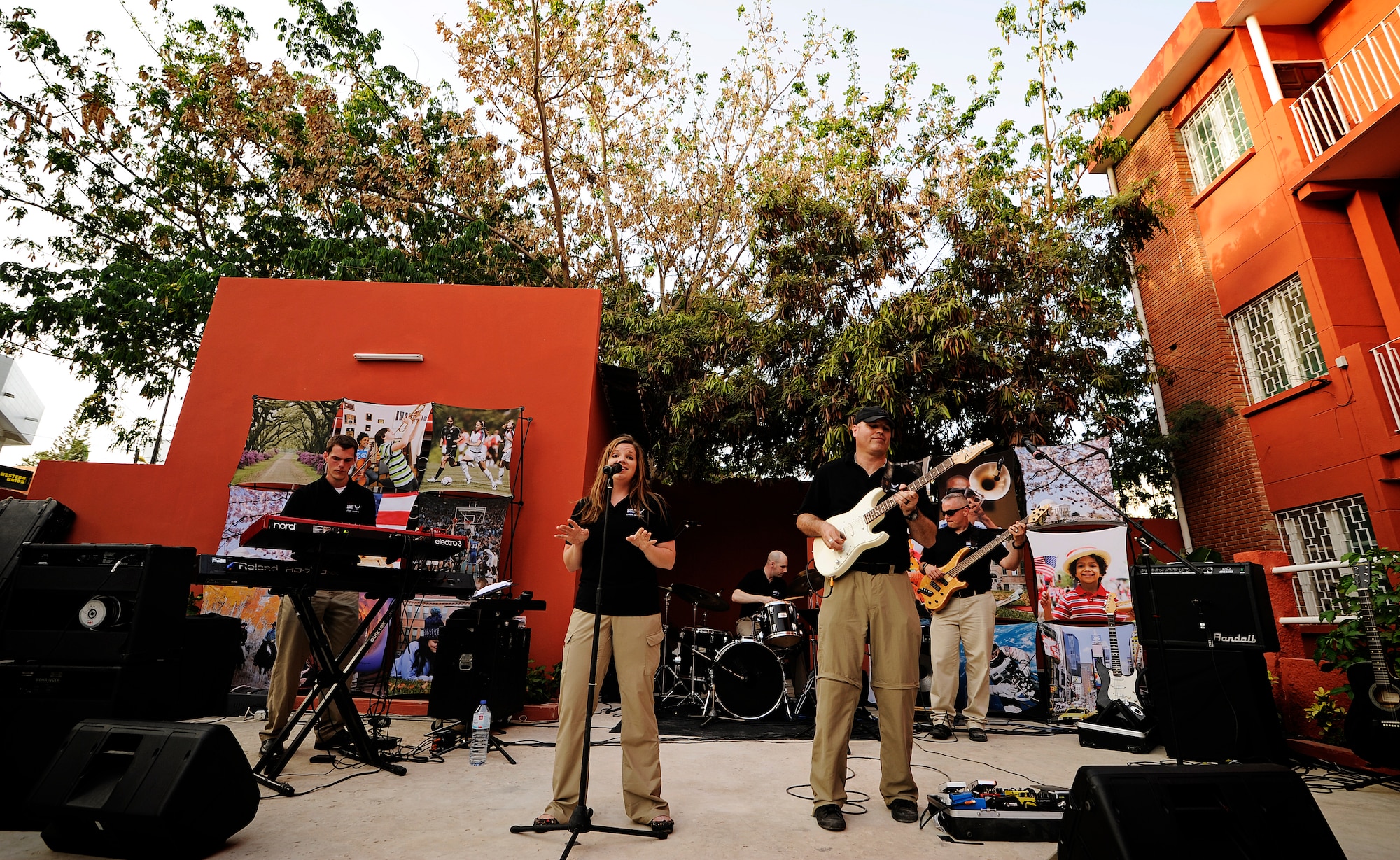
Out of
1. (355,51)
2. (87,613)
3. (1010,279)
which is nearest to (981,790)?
(87,613)

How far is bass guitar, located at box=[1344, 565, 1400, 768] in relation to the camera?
4.14 meters

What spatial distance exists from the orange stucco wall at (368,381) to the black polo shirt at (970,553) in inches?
135

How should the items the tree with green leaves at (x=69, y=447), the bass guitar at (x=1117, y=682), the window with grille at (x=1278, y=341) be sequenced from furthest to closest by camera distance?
the tree with green leaves at (x=69, y=447) < the window with grille at (x=1278, y=341) < the bass guitar at (x=1117, y=682)

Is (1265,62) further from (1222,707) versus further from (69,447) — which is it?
(69,447)

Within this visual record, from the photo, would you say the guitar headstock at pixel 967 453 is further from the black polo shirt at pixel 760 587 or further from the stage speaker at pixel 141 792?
the stage speaker at pixel 141 792

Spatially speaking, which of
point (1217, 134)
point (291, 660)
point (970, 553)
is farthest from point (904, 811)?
point (1217, 134)

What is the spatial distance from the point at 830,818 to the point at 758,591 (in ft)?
13.4

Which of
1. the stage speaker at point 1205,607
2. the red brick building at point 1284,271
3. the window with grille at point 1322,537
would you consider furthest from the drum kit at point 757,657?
the window with grille at point 1322,537

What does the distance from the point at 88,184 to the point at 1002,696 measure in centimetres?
1805

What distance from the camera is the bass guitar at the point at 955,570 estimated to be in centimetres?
616

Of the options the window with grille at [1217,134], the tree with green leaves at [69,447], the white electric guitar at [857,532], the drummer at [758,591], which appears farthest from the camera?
the tree with green leaves at [69,447]

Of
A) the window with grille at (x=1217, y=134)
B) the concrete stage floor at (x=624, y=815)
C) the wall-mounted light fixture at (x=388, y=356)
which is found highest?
the window with grille at (x=1217, y=134)

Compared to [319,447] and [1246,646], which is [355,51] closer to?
[319,447]

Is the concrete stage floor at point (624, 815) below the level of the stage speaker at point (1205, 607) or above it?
below
